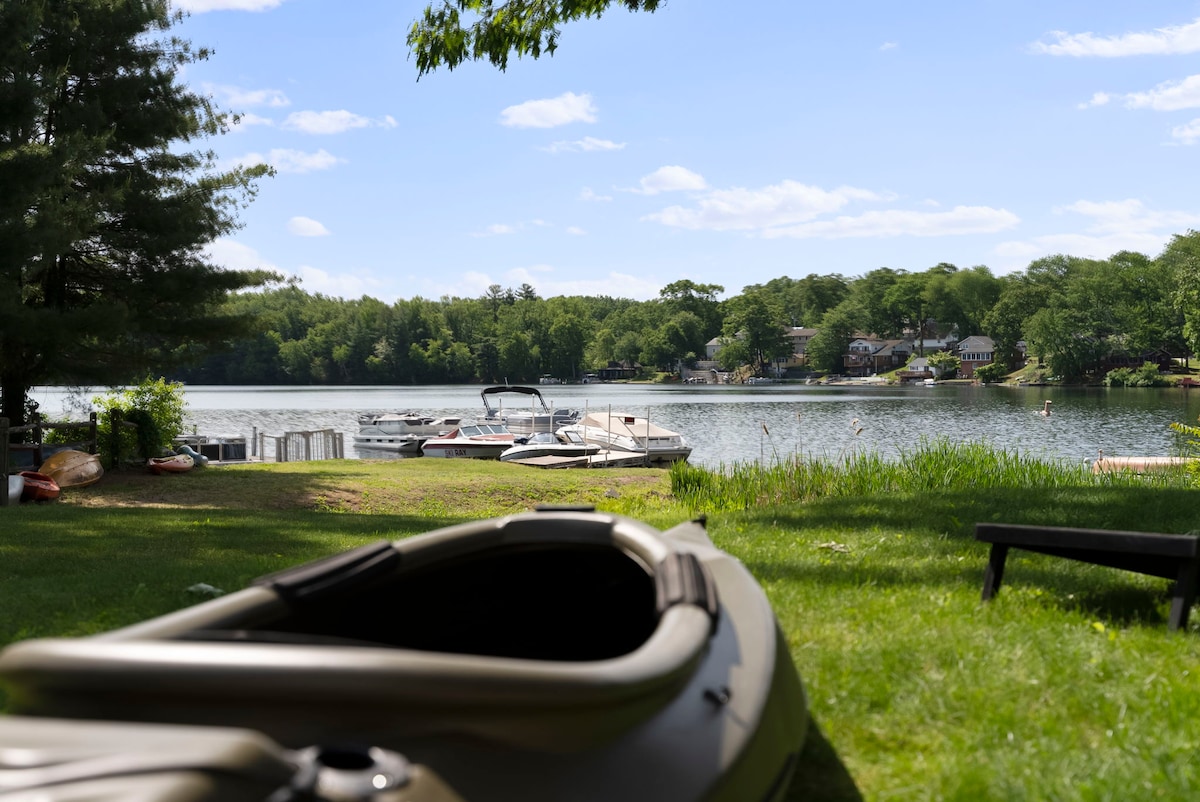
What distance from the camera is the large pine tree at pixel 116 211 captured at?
16.5 meters

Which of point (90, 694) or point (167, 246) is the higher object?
point (167, 246)

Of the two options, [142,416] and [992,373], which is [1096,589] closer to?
[142,416]

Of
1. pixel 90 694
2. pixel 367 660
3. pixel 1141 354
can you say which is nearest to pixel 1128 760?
pixel 367 660

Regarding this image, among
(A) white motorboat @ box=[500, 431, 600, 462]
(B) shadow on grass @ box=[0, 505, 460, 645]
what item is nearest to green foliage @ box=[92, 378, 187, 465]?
(B) shadow on grass @ box=[0, 505, 460, 645]

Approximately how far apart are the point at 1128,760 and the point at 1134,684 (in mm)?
770

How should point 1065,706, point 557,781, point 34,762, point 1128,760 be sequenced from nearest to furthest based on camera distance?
point 34,762 → point 557,781 → point 1128,760 → point 1065,706

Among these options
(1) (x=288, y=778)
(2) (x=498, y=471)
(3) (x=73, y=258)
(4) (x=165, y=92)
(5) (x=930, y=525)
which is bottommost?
(2) (x=498, y=471)

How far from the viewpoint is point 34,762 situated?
5.20 ft

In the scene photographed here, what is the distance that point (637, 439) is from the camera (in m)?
30.3

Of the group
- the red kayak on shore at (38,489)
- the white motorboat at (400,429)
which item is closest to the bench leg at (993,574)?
the red kayak on shore at (38,489)

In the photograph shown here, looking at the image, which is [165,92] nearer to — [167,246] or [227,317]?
[167,246]

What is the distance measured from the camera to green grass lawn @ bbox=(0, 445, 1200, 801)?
3293 mm

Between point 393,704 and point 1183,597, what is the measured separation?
4128 mm

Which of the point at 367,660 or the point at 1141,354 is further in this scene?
the point at 1141,354
